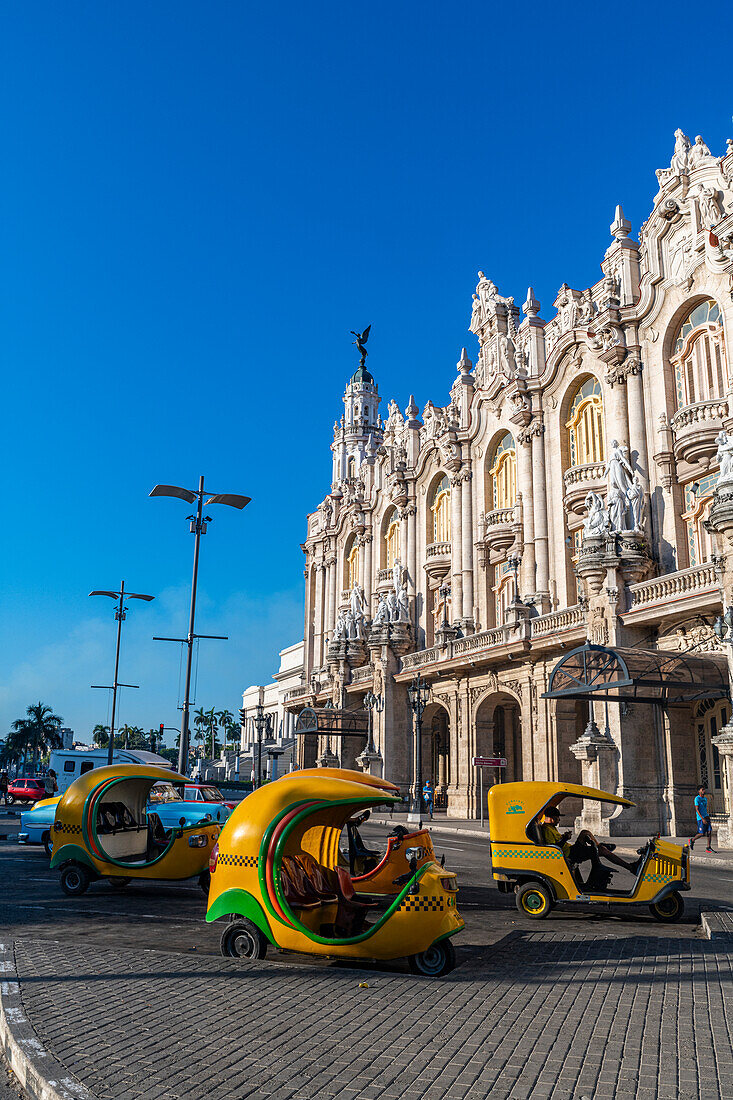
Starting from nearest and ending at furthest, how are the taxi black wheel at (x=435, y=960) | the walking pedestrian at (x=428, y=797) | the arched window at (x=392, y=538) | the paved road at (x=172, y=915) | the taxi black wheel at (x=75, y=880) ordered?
the taxi black wheel at (x=435, y=960)
the paved road at (x=172, y=915)
the taxi black wheel at (x=75, y=880)
the walking pedestrian at (x=428, y=797)
the arched window at (x=392, y=538)

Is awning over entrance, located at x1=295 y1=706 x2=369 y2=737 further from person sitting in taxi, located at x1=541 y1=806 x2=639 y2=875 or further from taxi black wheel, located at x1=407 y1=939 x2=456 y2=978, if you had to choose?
taxi black wheel, located at x1=407 y1=939 x2=456 y2=978

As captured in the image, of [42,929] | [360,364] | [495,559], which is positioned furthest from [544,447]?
[360,364]

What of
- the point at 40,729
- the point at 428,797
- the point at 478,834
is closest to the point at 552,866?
the point at 478,834

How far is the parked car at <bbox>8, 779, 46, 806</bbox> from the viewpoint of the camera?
45.7 meters

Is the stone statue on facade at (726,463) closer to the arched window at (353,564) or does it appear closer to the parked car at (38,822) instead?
the parked car at (38,822)

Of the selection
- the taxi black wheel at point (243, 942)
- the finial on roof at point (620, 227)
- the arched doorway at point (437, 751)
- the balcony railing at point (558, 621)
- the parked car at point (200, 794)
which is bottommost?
the taxi black wheel at point (243, 942)

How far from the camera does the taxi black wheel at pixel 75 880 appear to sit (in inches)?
559

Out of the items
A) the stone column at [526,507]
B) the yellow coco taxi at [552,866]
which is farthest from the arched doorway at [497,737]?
the yellow coco taxi at [552,866]

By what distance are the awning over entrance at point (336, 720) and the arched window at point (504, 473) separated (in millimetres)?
14985

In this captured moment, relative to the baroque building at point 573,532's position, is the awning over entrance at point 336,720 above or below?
below

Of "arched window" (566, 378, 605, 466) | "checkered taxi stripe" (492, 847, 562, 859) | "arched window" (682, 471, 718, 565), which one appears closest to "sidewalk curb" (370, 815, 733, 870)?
"checkered taxi stripe" (492, 847, 562, 859)

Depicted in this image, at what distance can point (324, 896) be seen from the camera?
9.17 metres

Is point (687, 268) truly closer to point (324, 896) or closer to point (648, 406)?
point (648, 406)

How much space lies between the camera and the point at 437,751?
1983 inches
